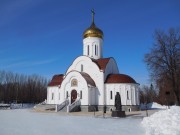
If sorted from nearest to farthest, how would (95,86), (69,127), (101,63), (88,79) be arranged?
(69,127), (88,79), (95,86), (101,63)

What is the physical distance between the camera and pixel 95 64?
33.7 metres

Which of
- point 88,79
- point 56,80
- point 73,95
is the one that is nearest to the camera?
point 88,79

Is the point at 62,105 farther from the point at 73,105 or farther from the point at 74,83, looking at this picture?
the point at 74,83

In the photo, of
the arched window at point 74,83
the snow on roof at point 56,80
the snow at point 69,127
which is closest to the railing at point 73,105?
the arched window at point 74,83

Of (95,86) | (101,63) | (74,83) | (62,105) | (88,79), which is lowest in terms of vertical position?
(62,105)

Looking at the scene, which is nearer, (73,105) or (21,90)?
(73,105)

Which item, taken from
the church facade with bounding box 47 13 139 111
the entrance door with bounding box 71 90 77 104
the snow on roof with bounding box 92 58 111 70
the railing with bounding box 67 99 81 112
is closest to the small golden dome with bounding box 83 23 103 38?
the church facade with bounding box 47 13 139 111

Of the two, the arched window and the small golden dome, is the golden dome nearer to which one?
the small golden dome

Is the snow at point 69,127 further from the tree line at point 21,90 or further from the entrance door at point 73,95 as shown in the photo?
the tree line at point 21,90

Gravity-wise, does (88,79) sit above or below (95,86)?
above

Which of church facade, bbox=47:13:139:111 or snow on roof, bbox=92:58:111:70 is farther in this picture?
snow on roof, bbox=92:58:111:70

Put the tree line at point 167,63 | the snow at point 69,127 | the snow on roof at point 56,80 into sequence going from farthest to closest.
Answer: the snow on roof at point 56,80 → the tree line at point 167,63 → the snow at point 69,127

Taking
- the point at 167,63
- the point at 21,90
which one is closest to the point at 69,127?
the point at 167,63

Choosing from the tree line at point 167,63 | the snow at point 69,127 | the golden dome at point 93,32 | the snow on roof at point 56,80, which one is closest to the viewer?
the snow at point 69,127
